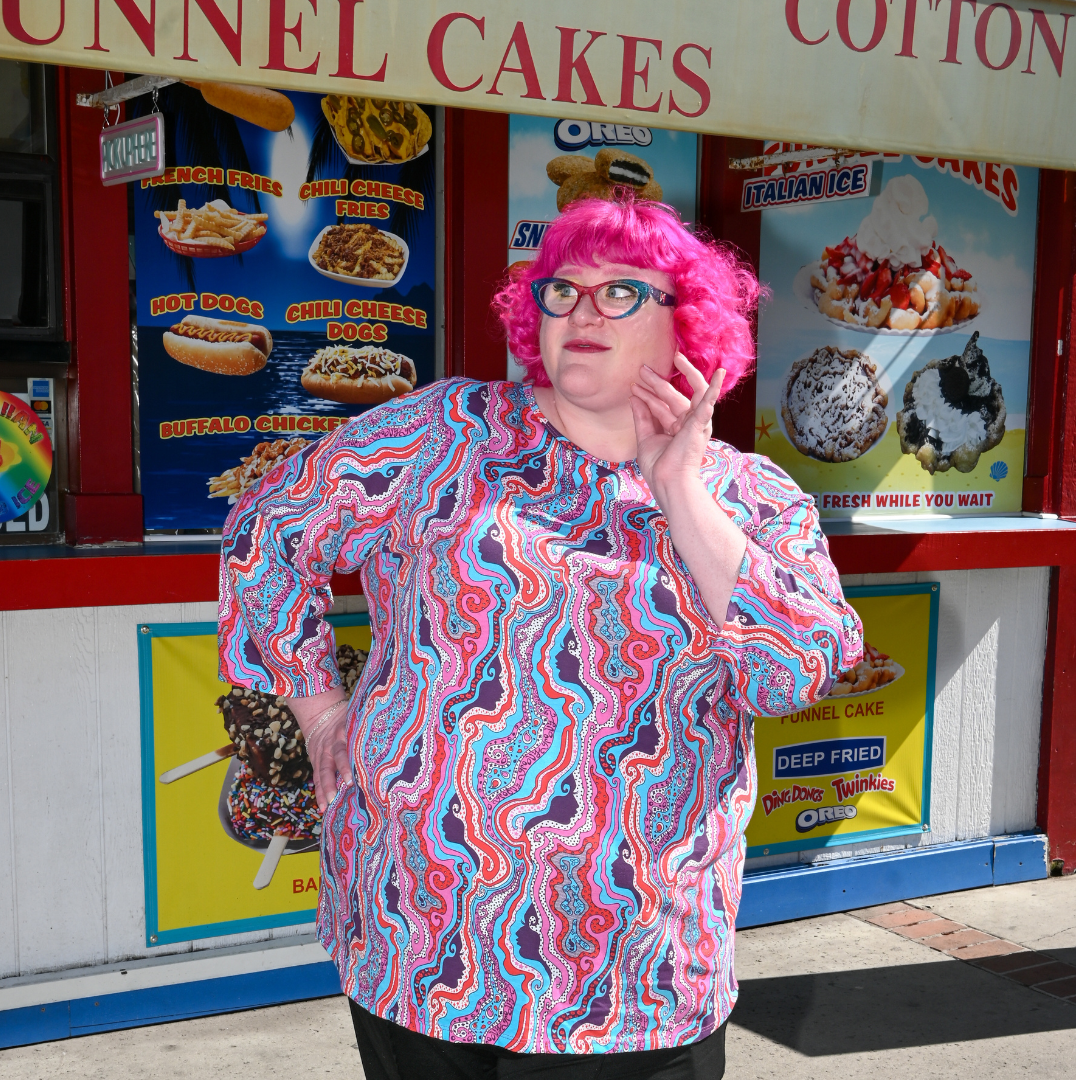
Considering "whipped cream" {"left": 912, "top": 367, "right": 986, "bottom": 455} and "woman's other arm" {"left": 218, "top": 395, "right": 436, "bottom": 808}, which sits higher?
"whipped cream" {"left": 912, "top": 367, "right": 986, "bottom": 455}

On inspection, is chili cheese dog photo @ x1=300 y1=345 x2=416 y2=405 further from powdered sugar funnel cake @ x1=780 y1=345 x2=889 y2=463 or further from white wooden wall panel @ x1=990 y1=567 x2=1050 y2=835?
white wooden wall panel @ x1=990 y1=567 x2=1050 y2=835

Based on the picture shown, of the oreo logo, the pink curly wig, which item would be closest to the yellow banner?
the pink curly wig

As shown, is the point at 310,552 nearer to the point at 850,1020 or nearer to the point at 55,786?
the point at 55,786

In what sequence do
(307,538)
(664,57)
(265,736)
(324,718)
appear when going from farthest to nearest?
(265,736) < (664,57) < (324,718) < (307,538)

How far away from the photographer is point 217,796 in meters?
3.58

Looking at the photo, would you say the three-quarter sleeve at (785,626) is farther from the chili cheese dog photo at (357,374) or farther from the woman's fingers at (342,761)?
the chili cheese dog photo at (357,374)

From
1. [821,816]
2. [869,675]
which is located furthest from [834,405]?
[821,816]

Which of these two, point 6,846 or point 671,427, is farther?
point 6,846

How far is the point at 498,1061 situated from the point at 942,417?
386 cm

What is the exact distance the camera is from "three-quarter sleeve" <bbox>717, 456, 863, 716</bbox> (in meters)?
1.57

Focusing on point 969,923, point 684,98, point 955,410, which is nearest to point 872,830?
point 969,923

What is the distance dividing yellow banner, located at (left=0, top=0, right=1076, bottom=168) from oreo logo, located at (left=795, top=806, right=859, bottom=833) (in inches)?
95.8

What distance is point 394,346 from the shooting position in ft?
13.3

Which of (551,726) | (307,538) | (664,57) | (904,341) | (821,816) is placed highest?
(664,57)
